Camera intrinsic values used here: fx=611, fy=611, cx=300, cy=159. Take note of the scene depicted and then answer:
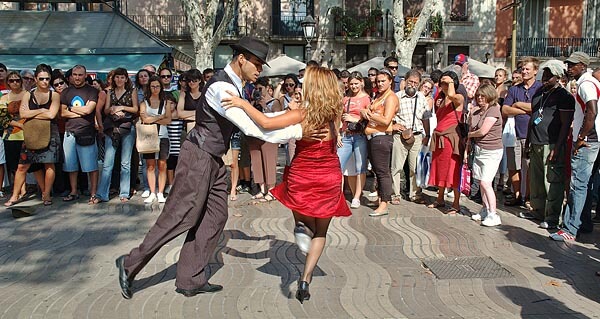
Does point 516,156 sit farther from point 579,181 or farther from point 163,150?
point 163,150

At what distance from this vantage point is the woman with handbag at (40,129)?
27.1 ft

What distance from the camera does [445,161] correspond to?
323 inches

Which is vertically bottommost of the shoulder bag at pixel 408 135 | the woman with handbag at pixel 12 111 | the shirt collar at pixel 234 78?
the shoulder bag at pixel 408 135

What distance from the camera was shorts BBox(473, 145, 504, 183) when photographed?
24.8ft

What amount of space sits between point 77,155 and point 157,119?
1312 mm

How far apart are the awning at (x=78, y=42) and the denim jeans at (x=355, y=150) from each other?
32.2ft

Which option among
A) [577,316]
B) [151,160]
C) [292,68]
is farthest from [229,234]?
[292,68]

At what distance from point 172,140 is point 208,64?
13.5 meters

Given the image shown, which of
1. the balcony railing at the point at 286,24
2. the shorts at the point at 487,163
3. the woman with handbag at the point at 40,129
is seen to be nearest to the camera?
the shorts at the point at 487,163

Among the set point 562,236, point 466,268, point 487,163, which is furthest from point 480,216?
point 466,268

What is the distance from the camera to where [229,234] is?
23.0ft

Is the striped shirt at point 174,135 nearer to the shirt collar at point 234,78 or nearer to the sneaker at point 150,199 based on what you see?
the sneaker at point 150,199

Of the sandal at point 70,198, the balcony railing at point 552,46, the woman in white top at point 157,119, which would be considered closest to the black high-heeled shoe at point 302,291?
the woman in white top at point 157,119

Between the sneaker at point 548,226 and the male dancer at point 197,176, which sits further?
the sneaker at point 548,226
